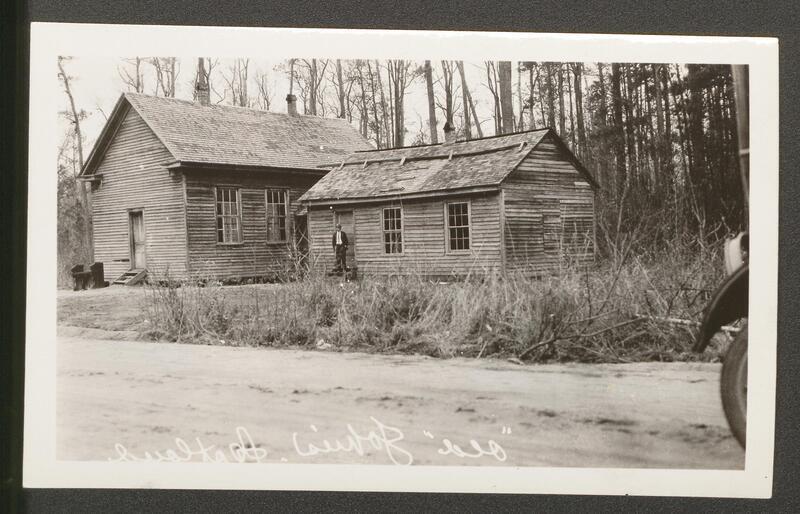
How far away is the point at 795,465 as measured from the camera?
305 cm

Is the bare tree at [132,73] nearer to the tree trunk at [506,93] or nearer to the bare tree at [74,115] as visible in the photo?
the bare tree at [74,115]

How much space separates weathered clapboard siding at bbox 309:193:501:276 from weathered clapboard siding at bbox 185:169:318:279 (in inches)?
8.5

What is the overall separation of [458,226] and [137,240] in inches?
70.5

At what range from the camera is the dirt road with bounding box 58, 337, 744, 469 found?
9.61ft

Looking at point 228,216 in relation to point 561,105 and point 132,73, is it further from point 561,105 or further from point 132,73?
point 561,105

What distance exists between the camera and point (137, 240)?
3320mm

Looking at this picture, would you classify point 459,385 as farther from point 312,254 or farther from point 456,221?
point 312,254

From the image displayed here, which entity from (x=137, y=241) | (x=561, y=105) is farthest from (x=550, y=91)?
(x=137, y=241)

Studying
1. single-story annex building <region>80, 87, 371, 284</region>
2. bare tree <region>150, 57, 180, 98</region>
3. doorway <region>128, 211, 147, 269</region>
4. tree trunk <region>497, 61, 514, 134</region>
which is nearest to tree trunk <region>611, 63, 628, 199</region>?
tree trunk <region>497, 61, 514, 134</region>

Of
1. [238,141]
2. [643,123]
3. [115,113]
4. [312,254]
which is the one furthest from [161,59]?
[643,123]

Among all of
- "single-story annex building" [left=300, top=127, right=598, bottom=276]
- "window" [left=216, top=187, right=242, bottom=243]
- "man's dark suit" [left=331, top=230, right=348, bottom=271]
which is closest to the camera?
"single-story annex building" [left=300, top=127, right=598, bottom=276]

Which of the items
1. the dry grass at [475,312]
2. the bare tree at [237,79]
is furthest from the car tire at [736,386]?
the bare tree at [237,79]

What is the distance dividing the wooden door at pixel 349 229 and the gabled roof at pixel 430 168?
0.39 feet

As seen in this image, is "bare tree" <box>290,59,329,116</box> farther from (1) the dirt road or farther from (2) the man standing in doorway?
(1) the dirt road
